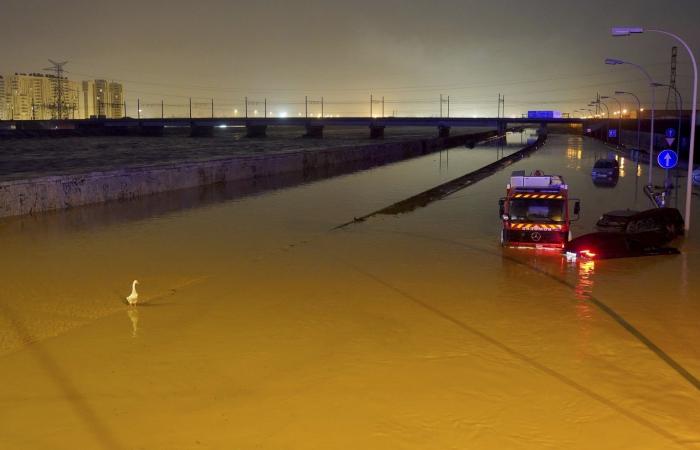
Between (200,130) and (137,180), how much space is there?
130 meters

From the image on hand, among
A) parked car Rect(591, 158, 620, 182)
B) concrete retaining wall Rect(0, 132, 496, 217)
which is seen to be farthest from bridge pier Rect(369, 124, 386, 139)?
parked car Rect(591, 158, 620, 182)

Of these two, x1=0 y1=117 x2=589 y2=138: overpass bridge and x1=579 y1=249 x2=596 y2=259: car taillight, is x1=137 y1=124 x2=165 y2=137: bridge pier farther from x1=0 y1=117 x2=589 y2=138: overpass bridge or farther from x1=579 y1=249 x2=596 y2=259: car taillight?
x1=579 y1=249 x2=596 y2=259: car taillight

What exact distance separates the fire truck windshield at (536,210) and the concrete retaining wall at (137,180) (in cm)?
1789

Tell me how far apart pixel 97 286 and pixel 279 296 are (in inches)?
159

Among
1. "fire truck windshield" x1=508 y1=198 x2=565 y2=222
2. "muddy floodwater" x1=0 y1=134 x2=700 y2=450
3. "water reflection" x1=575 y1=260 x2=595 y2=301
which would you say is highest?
"fire truck windshield" x1=508 y1=198 x2=565 y2=222

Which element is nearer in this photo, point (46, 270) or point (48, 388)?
point (48, 388)

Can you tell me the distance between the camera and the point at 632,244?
16.7 metres

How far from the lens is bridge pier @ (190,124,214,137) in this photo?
153 meters

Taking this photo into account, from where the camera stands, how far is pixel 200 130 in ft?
513

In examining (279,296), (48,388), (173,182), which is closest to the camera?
(48,388)

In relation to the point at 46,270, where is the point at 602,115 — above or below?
above

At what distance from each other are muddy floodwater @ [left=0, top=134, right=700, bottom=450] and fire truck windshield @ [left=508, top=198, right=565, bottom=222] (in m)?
1.03

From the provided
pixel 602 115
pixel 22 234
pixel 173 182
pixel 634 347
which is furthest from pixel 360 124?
pixel 634 347

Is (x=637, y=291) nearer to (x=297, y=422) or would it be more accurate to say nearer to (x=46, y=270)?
(x=297, y=422)
